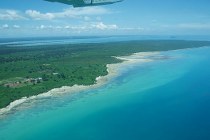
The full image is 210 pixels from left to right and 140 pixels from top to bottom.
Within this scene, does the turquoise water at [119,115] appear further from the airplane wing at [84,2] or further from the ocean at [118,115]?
the airplane wing at [84,2]

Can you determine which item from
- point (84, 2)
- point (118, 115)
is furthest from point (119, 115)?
point (84, 2)

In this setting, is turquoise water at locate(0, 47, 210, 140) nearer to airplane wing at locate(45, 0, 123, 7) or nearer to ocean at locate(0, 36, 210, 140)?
ocean at locate(0, 36, 210, 140)

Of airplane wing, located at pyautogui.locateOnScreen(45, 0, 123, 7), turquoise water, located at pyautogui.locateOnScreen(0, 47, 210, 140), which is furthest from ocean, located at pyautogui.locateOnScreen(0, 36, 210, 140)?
airplane wing, located at pyautogui.locateOnScreen(45, 0, 123, 7)

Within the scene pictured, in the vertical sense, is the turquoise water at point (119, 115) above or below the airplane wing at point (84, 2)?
below

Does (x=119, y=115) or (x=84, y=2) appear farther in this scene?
(x=119, y=115)

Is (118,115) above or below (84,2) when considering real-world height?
below

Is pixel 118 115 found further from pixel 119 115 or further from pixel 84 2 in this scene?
pixel 84 2

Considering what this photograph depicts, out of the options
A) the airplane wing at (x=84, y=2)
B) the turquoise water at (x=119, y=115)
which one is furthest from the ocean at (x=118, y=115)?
the airplane wing at (x=84, y=2)

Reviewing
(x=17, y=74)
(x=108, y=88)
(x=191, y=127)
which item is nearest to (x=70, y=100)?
(x=108, y=88)
